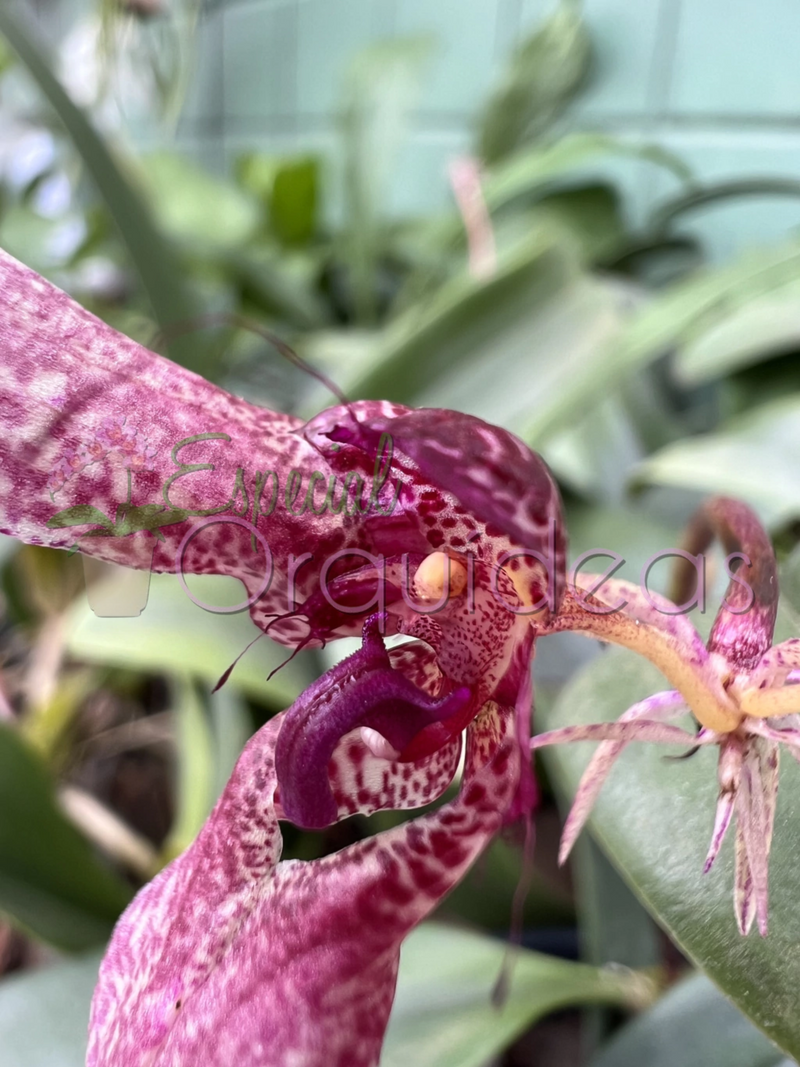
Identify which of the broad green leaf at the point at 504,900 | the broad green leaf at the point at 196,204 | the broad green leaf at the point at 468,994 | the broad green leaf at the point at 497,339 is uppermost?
the broad green leaf at the point at 196,204

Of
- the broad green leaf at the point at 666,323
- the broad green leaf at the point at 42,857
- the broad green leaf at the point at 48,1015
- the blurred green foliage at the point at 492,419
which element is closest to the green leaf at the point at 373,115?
the blurred green foliage at the point at 492,419

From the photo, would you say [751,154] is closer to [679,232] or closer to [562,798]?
[679,232]

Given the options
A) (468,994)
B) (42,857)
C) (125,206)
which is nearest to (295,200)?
(125,206)

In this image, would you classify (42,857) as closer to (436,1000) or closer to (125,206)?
(436,1000)

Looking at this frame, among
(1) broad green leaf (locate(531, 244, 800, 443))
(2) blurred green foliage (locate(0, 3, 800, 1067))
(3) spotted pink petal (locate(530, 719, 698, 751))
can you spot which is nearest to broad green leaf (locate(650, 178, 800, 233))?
(2) blurred green foliage (locate(0, 3, 800, 1067))

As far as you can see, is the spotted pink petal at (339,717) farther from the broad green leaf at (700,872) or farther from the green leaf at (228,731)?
the green leaf at (228,731)

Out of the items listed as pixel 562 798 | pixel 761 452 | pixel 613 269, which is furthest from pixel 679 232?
pixel 562 798
